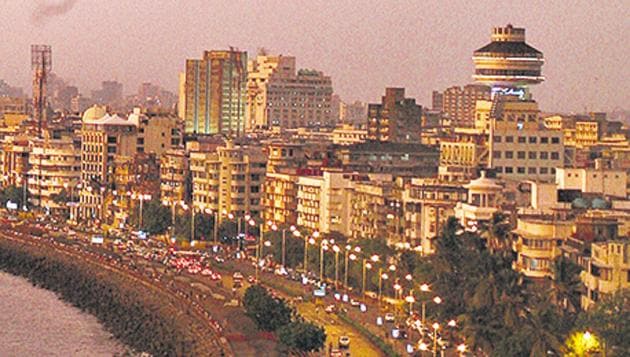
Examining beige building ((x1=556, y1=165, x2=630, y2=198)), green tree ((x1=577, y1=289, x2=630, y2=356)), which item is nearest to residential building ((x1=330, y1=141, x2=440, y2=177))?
beige building ((x1=556, y1=165, x2=630, y2=198))

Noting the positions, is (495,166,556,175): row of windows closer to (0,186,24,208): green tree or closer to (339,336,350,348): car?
(0,186,24,208): green tree

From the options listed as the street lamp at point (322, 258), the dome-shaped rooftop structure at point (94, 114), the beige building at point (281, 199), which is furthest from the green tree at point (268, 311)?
the dome-shaped rooftop structure at point (94, 114)

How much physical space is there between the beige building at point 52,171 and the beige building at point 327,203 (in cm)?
3487

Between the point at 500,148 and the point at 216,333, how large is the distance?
127 ft

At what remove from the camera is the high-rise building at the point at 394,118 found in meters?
151

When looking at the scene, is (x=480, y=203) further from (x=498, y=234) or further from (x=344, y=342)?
(x=344, y=342)

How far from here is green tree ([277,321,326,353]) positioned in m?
53.6

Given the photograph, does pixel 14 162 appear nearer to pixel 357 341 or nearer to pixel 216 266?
pixel 216 266

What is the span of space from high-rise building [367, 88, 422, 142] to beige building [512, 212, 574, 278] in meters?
92.4

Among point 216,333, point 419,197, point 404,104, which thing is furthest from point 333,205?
point 404,104

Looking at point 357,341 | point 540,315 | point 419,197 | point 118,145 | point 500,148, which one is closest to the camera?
point 540,315

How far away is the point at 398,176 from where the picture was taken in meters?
90.1

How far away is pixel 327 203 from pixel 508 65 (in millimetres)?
27367

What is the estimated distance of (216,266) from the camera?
3236 inches
